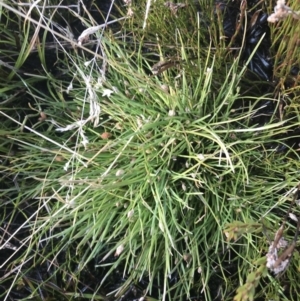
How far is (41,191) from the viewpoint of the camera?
91 cm

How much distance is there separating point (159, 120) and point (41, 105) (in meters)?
0.27

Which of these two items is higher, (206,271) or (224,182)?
(224,182)

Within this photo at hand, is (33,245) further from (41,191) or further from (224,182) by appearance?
(224,182)

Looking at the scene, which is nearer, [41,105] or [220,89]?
[220,89]

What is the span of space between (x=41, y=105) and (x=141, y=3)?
0.28 m

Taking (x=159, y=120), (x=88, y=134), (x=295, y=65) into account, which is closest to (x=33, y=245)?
(x=88, y=134)

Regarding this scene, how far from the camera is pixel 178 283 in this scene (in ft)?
2.82

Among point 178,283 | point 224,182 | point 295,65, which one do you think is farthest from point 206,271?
point 295,65

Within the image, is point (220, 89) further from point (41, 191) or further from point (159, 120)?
point (41, 191)

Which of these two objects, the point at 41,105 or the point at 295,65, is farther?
the point at 41,105

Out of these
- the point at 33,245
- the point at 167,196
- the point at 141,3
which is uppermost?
the point at 141,3

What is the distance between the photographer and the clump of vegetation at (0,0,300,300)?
2.76ft

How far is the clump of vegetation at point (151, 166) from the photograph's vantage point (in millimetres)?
842

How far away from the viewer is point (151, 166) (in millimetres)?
864
